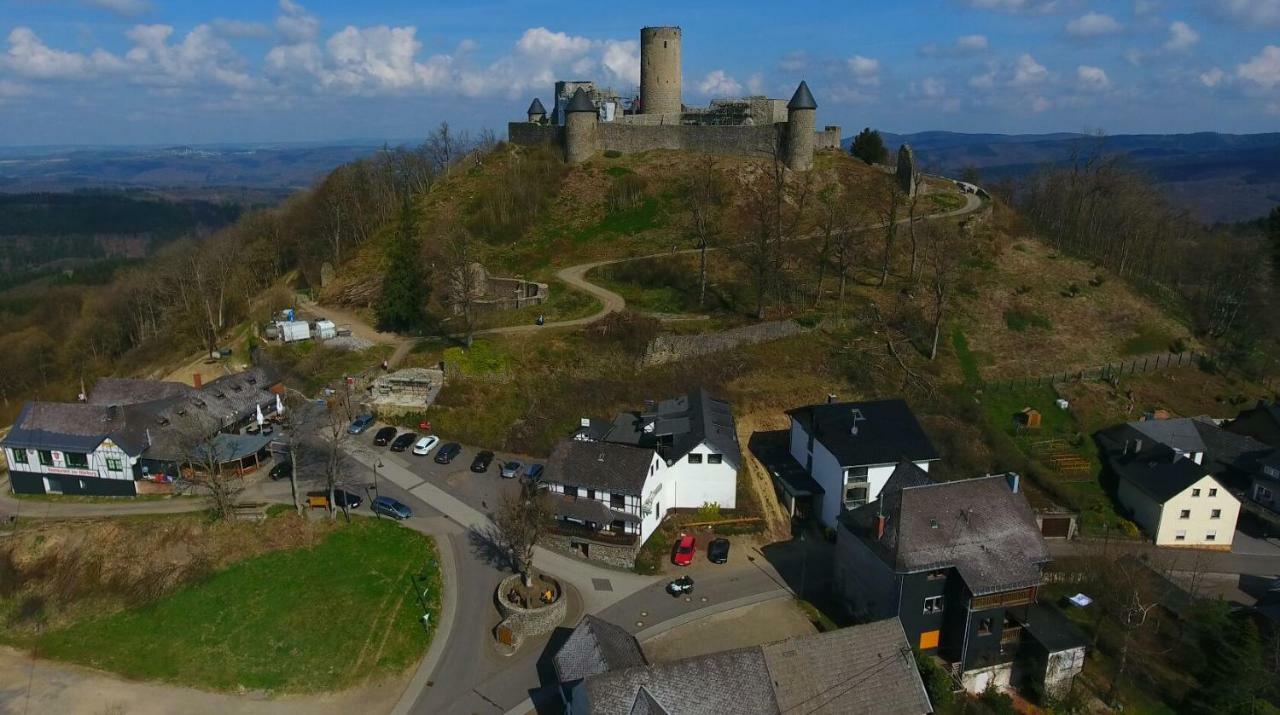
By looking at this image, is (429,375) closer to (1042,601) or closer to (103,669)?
(103,669)

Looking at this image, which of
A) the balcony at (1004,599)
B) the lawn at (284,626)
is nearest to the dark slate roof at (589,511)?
the lawn at (284,626)

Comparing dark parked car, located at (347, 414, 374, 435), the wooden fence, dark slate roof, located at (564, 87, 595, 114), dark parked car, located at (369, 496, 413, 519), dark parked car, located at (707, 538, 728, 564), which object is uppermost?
dark slate roof, located at (564, 87, 595, 114)

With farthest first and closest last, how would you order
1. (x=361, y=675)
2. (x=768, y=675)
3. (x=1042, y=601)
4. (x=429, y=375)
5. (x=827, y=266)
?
(x=827, y=266) < (x=429, y=375) < (x=1042, y=601) < (x=361, y=675) < (x=768, y=675)

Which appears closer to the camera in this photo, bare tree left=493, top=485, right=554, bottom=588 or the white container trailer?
bare tree left=493, top=485, right=554, bottom=588

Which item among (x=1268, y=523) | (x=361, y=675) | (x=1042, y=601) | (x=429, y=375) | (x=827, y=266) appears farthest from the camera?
(x=827, y=266)

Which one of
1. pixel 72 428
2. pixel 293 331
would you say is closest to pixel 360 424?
pixel 293 331

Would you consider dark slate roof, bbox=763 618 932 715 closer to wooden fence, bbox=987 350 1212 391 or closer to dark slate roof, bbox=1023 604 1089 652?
dark slate roof, bbox=1023 604 1089 652

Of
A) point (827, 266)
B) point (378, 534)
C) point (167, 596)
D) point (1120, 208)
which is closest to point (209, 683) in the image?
point (167, 596)

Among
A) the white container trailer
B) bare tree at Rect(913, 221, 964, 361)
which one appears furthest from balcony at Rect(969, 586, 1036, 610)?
the white container trailer
